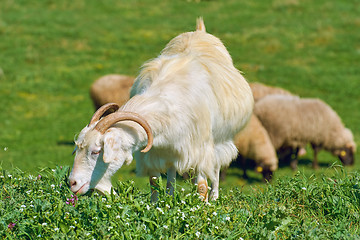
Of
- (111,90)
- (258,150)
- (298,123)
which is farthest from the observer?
(111,90)

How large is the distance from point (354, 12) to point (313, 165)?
37.0 ft

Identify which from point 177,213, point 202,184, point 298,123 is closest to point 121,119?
point 177,213

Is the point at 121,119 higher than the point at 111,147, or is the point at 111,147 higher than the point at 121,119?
the point at 121,119

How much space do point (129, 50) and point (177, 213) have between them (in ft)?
53.9

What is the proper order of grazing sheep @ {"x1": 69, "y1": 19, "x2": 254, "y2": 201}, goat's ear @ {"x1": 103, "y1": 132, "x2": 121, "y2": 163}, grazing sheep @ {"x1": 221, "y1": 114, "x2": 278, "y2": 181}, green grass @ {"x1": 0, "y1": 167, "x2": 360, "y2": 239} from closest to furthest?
1. green grass @ {"x1": 0, "y1": 167, "x2": 360, "y2": 239}
2. goat's ear @ {"x1": 103, "y1": 132, "x2": 121, "y2": 163}
3. grazing sheep @ {"x1": 69, "y1": 19, "x2": 254, "y2": 201}
4. grazing sheep @ {"x1": 221, "y1": 114, "x2": 278, "y2": 181}

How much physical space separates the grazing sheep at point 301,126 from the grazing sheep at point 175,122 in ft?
22.0

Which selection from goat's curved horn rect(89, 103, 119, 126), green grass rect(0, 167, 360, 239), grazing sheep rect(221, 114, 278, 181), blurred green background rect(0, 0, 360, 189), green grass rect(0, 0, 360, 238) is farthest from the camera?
blurred green background rect(0, 0, 360, 189)

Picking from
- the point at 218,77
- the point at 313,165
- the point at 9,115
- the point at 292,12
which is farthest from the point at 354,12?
the point at 218,77

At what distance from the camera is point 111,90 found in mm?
14500

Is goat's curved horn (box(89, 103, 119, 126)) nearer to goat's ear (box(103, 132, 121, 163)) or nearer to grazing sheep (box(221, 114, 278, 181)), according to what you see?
goat's ear (box(103, 132, 121, 163))

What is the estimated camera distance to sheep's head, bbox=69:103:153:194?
4820mm

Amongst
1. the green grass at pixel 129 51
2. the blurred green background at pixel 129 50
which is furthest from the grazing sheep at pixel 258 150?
the blurred green background at pixel 129 50

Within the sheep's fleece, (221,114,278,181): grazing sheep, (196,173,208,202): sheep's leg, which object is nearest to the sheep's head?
(196,173,208,202): sheep's leg

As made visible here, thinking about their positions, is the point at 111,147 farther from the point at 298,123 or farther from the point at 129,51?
the point at 129,51
